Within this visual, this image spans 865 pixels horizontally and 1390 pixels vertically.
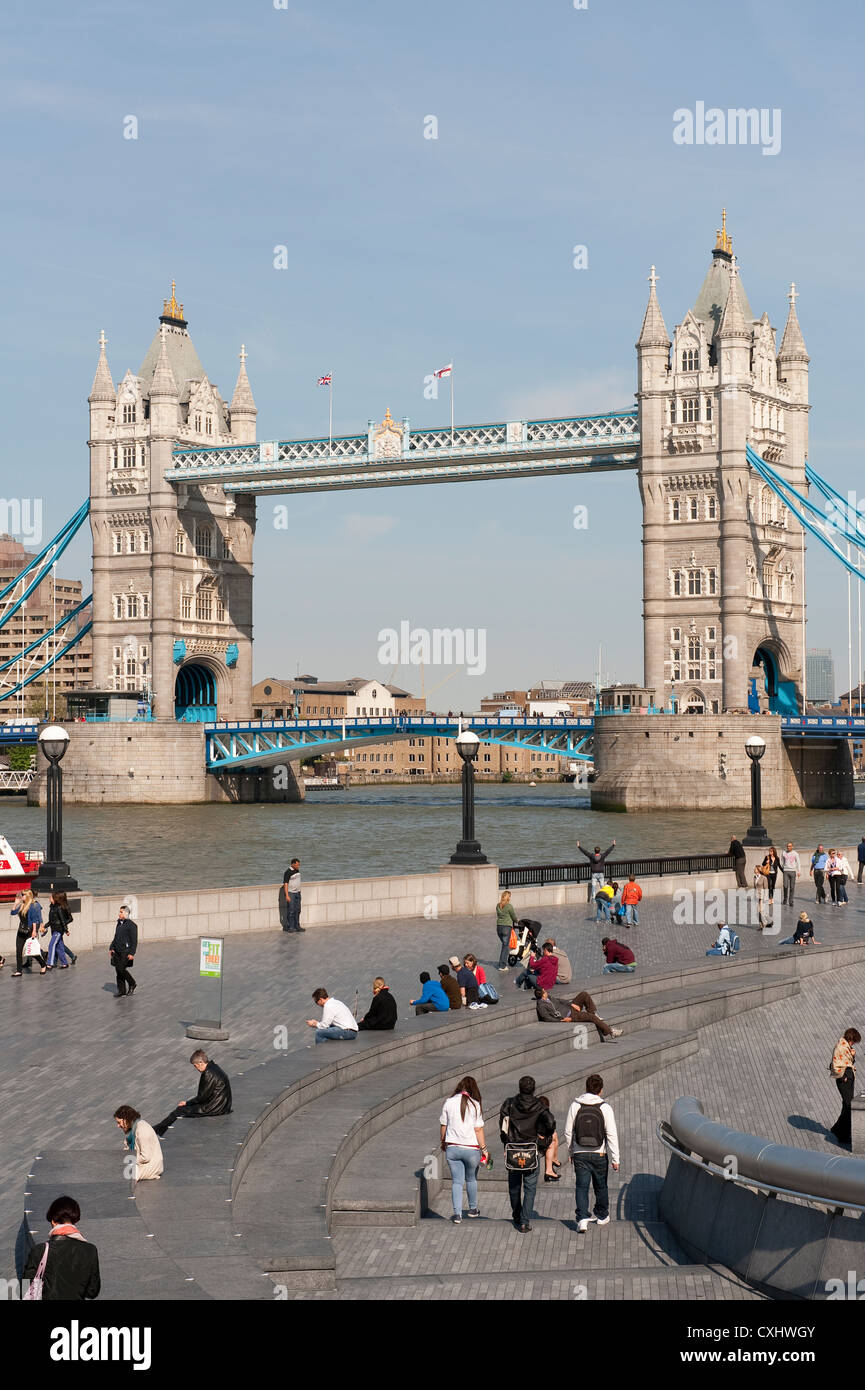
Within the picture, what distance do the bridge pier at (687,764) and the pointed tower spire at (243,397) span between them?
1560 inches

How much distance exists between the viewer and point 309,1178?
1126 cm

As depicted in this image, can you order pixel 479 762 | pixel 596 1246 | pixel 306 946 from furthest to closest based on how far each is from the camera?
pixel 479 762, pixel 306 946, pixel 596 1246

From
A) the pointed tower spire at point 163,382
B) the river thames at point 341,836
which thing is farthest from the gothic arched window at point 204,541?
the river thames at point 341,836

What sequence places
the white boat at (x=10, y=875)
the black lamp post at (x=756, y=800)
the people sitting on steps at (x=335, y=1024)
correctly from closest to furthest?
the people sitting on steps at (x=335, y=1024) → the white boat at (x=10, y=875) → the black lamp post at (x=756, y=800)

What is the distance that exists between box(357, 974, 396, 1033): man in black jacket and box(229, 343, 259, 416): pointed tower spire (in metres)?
96.2

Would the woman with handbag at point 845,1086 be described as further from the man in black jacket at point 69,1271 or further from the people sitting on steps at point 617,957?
the man in black jacket at point 69,1271

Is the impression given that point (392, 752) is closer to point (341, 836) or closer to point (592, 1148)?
point (341, 836)

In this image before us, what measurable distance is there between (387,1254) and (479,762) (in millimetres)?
160509

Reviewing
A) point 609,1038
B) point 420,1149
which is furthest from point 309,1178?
point 609,1038

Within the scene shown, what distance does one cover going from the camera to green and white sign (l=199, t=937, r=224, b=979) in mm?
16391

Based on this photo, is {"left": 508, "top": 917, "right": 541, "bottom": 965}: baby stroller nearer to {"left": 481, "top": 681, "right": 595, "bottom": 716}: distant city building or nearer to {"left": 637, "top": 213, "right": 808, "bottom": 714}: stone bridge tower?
{"left": 637, "top": 213, "right": 808, "bottom": 714}: stone bridge tower

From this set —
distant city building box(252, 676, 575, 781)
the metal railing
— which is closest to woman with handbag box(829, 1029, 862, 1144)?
the metal railing

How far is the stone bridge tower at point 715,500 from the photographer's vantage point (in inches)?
3302
